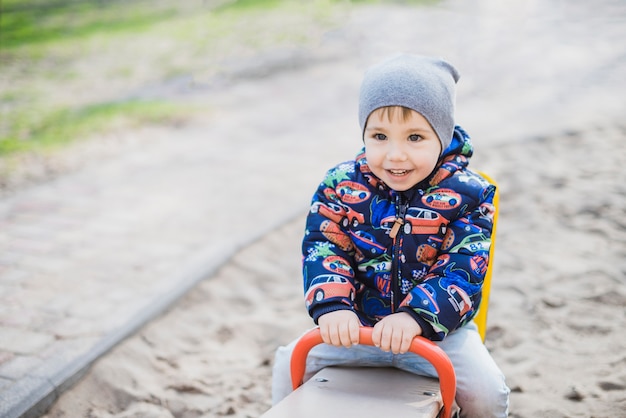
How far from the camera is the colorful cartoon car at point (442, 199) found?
1.92 metres

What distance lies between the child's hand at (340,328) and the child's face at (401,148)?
409 millimetres

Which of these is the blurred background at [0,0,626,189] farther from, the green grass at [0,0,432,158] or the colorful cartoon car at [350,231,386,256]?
the colorful cartoon car at [350,231,386,256]

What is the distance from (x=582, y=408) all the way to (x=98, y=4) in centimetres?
1422

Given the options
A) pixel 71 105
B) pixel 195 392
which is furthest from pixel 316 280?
pixel 71 105

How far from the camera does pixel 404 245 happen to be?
1924 millimetres

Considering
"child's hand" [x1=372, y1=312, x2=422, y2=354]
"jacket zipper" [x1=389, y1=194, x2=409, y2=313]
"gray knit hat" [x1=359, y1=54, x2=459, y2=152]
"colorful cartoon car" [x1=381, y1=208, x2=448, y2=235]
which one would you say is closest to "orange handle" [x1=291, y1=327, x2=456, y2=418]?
"child's hand" [x1=372, y1=312, x2=422, y2=354]

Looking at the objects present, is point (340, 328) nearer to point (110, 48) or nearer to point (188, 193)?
point (188, 193)

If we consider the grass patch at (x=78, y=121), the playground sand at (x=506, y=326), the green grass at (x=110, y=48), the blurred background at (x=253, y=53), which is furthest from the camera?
the green grass at (x=110, y=48)

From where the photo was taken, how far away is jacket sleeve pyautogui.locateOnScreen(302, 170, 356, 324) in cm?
188

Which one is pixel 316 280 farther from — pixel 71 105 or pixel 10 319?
pixel 71 105

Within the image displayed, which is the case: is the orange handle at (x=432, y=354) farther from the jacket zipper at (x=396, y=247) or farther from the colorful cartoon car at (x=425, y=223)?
the colorful cartoon car at (x=425, y=223)

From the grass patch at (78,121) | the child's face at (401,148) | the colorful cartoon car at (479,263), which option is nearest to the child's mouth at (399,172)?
the child's face at (401,148)

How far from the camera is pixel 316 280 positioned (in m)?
1.93

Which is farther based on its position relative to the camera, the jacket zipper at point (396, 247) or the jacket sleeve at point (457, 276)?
the jacket zipper at point (396, 247)
